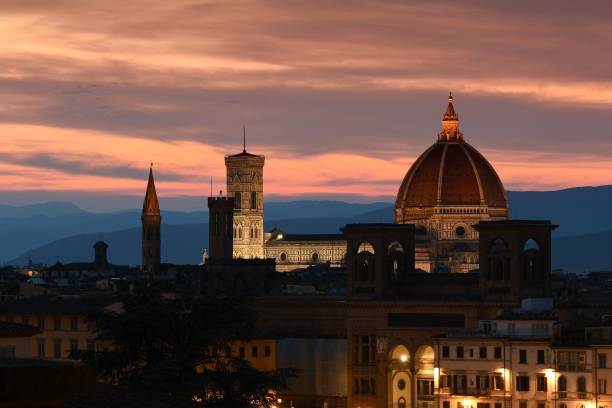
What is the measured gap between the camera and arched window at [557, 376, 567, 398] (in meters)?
86.3

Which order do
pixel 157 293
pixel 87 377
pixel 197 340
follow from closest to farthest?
pixel 87 377 → pixel 197 340 → pixel 157 293

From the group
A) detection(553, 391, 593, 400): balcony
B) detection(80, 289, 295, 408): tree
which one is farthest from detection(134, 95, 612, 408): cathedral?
detection(80, 289, 295, 408): tree

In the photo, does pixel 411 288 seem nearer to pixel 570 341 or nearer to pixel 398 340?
pixel 398 340

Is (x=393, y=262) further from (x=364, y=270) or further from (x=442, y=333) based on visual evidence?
(x=442, y=333)

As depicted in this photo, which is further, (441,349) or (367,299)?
(367,299)

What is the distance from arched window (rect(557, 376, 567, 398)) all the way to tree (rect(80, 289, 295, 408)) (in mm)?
39853

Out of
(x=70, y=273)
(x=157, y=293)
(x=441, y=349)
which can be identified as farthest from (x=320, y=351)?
(x=70, y=273)

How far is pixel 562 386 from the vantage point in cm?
8675

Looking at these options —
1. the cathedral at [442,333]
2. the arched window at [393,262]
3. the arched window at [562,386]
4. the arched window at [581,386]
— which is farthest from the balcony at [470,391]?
the arched window at [393,262]

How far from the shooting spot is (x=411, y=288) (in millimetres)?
111625

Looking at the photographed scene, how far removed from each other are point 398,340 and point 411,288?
9.50 metres

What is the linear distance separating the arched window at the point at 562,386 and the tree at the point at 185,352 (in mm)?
39853

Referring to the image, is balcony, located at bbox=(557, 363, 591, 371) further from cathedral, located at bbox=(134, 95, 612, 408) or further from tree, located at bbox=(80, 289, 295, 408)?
tree, located at bbox=(80, 289, 295, 408)

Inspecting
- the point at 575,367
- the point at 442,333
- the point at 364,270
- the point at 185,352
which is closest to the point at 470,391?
the point at 575,367
